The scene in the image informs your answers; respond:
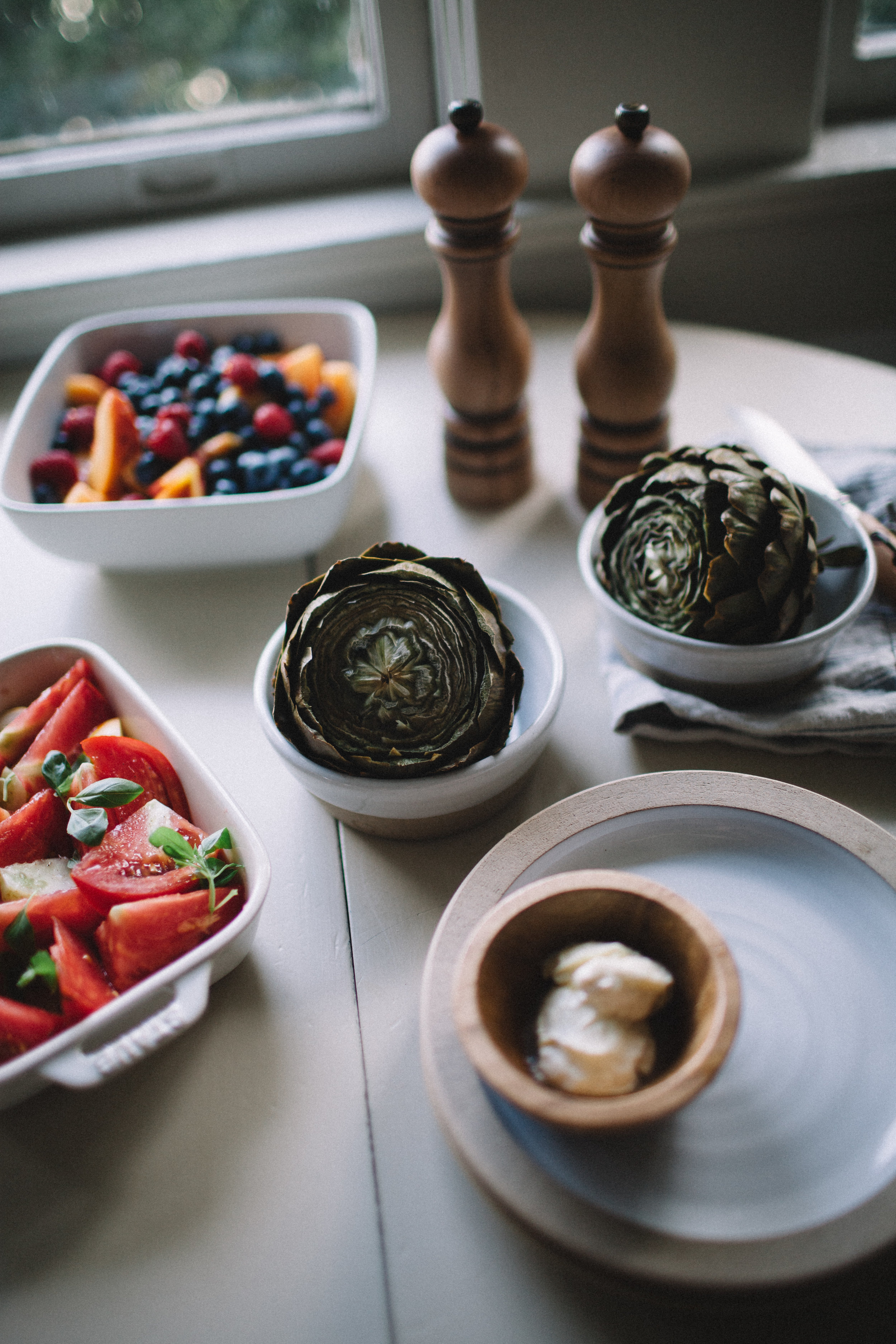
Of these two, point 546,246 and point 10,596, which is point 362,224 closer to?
point 546,246

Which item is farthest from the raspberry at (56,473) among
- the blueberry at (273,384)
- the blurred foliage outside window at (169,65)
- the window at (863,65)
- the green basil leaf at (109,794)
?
the window at (863,65)

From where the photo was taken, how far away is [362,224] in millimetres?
1380

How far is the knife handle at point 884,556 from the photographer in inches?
30.9

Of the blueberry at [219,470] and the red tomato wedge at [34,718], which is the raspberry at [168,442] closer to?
the blueberry at [219,470]

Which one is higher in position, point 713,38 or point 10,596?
point 713,38

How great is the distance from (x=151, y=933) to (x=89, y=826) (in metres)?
0.09

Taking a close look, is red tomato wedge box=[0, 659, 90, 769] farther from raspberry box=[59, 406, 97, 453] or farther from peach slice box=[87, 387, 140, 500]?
raspberry box=[59, 406, 97, 453]

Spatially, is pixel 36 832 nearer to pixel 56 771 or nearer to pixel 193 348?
pixel 56 771

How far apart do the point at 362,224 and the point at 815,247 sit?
2.20ft

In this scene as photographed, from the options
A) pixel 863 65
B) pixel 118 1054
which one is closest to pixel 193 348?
pixel 118 1054

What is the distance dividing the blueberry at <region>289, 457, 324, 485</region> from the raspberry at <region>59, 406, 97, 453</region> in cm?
24

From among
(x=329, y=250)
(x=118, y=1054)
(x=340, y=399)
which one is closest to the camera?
(x=118, y=1054)

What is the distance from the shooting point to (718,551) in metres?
0.70

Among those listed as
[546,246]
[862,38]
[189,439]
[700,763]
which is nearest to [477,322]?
[189,439]
